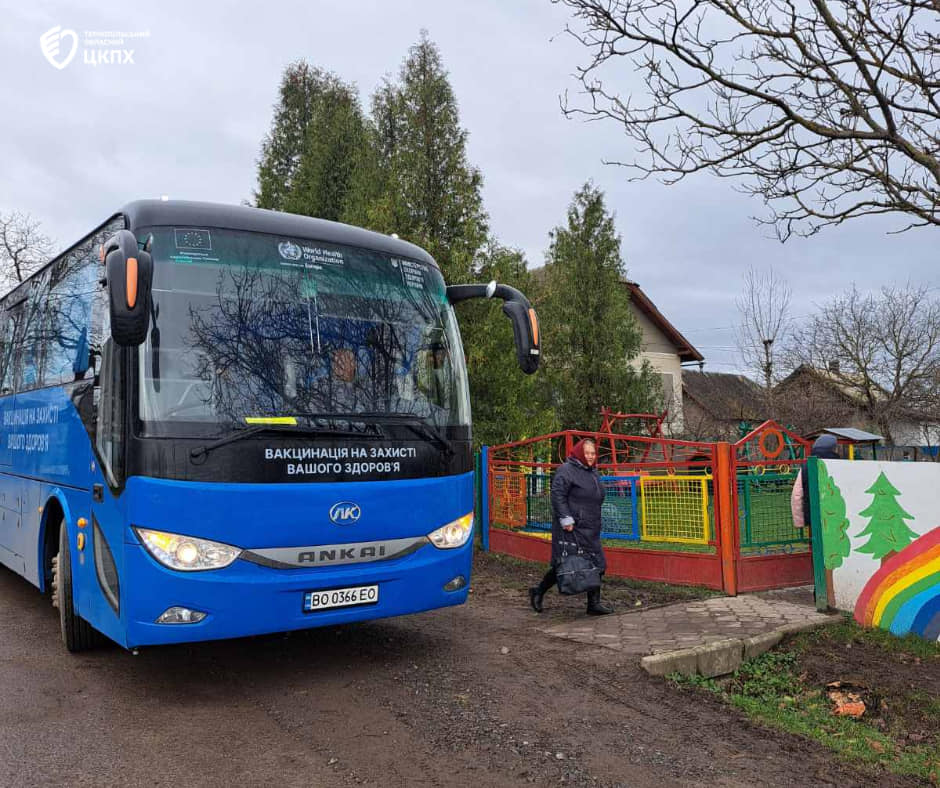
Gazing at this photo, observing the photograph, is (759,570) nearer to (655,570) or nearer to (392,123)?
(655,570)

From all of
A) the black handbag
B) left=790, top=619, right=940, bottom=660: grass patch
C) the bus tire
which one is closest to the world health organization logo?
the bus tire

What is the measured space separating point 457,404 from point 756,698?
2.93 meters

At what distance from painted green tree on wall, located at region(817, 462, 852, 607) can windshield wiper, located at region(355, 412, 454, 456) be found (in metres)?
3.57

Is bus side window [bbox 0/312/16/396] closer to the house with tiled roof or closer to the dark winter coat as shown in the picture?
the dark winter coat

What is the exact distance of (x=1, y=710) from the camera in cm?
505

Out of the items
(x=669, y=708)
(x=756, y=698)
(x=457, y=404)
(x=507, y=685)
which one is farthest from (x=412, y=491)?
(x=756, y=698)

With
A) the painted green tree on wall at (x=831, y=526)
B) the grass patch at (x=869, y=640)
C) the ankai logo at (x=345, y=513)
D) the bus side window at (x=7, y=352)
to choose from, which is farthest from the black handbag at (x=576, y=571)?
the bus side window at (x=7, y=352)

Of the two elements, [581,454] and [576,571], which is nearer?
[576,571]

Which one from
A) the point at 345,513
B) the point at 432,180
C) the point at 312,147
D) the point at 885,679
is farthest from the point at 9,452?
the point at 312,147

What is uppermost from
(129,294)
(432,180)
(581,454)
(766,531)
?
(432,180)

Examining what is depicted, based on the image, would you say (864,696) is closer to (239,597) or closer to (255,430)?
(239,597)

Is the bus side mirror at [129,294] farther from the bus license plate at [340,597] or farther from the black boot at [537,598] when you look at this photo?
the black boot at [537,598]

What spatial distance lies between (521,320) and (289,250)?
1.92 m

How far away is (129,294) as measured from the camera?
466cm
